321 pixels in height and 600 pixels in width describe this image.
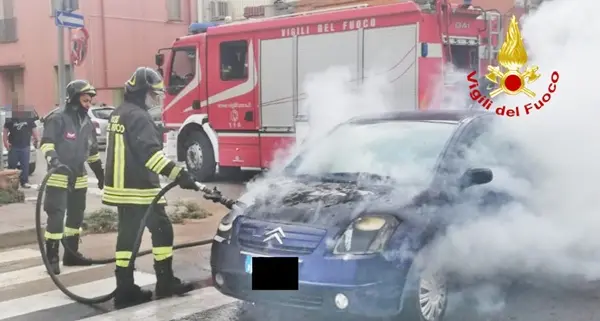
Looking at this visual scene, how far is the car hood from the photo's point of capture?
458 cm

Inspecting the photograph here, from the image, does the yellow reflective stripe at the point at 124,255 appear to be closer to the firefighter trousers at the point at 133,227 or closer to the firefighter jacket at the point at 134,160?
the firefighter trousers at the point at 133,227

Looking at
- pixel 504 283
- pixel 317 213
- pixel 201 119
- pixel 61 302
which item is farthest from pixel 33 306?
pixel 201 119

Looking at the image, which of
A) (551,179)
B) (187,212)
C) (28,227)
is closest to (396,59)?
(187,212)

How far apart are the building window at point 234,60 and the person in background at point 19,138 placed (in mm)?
3329

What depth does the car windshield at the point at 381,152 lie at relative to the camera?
17.0 feet

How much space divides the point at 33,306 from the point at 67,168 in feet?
4.26

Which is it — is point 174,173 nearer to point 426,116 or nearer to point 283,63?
point 426,116

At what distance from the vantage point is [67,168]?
6332 millimetres

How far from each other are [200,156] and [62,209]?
265 inches

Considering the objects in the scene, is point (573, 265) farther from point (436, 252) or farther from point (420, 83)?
point (420, 83)

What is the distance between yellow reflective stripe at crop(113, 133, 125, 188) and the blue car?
0.95m

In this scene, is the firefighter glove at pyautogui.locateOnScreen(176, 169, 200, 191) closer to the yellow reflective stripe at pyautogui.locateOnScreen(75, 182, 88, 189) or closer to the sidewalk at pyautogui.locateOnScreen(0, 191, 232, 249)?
the yellow reflective stripe at pyautogui.locateOnScreen(75, 182, 88, 189)

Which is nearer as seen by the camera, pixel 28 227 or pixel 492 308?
pixel 492 308

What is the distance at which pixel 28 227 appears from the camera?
27.2 ft
